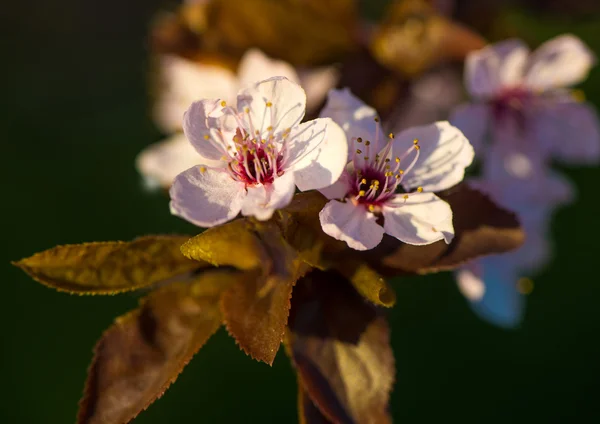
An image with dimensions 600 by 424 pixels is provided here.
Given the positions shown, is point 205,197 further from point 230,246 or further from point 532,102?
point 532,102

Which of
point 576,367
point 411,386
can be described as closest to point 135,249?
point 411,386

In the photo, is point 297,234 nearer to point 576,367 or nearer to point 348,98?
point 348,98

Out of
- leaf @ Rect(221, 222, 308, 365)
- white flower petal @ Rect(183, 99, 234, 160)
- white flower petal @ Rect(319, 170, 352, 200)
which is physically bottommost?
leaf @ Rect(221, 222, 308, 365)

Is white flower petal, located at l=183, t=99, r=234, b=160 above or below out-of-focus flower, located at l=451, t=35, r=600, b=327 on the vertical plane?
above

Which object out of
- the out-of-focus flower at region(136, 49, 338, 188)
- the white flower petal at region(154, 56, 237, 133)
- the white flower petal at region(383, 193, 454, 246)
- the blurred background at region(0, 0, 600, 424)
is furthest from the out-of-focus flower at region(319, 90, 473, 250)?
the blurred background at region(0, 0, 600, 424)

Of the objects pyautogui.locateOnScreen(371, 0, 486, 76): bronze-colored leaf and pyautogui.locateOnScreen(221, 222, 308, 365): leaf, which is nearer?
pyautogui.locateOnScreen(221, 222, 308, 365): leaf

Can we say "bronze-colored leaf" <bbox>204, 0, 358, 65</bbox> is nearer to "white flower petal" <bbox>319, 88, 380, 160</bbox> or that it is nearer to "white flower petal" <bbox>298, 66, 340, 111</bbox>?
"white flower petal" <bbox>298, 66, 340, 111</bbox>

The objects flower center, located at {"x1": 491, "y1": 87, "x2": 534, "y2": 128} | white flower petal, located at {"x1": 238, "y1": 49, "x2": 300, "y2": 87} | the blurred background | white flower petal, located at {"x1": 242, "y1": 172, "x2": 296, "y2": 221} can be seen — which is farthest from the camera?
the blurred background
